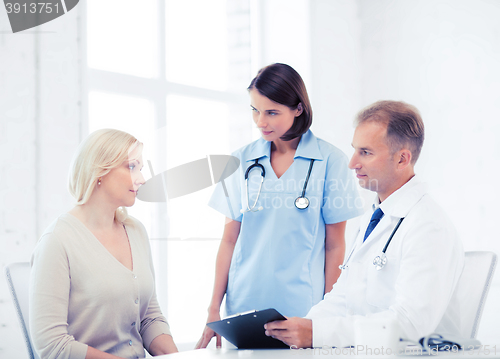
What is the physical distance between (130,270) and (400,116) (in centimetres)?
89

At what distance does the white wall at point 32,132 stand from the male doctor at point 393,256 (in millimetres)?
1183

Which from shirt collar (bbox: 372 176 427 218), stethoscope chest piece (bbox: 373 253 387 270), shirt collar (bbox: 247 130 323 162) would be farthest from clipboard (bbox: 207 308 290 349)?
shirt collar (bbox: 247 130 323 162)

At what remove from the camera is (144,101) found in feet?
8.06

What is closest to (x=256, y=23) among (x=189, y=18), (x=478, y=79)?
(x=189, y=18)

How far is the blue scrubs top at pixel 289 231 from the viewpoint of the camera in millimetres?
1636

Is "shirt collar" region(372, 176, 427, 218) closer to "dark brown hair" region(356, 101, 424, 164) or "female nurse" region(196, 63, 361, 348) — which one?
"dark brown hair" region(356, 101, 424, 164)

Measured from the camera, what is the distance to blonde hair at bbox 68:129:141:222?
4.43 feet

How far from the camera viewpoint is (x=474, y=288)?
120cm

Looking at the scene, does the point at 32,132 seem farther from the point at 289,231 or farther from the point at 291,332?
the point at 291,332

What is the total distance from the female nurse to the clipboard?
0.50m

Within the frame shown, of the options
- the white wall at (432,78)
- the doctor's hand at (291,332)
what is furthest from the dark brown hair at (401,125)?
the white wall at (432,78)

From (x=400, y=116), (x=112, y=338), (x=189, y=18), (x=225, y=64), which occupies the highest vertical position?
(x=189, y=18)

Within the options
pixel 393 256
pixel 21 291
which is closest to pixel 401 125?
pixel 393 256

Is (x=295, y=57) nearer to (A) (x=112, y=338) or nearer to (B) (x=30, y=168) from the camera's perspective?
(B) (x=30, y=168)
